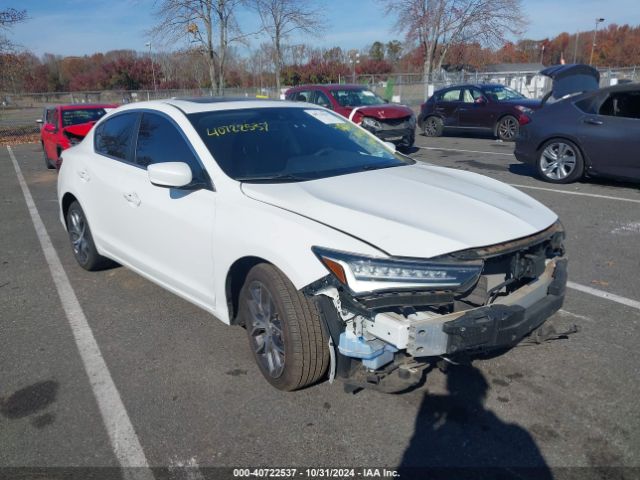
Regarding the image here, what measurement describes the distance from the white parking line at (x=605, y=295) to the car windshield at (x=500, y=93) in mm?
11672

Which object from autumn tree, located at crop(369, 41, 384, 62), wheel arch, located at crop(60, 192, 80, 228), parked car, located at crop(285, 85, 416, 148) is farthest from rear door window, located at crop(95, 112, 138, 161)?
autumn tree, located at crop(369, 41, 384, 62)

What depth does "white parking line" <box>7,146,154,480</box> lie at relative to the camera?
2607 mm

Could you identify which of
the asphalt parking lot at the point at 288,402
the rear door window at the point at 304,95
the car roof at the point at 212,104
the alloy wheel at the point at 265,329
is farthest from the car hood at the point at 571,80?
the alloy wheel at the point at 265,329

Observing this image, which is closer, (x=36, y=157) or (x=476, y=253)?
(x=476, y=253)

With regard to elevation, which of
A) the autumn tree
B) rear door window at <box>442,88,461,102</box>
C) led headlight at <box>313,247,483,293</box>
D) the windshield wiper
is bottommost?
Result: led headlight at <box>313,247,483,293</box>

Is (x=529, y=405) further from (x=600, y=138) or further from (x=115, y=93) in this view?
(x=115, y=93)

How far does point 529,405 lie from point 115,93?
47.3 m

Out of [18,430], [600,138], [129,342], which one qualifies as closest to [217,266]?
[129,342]

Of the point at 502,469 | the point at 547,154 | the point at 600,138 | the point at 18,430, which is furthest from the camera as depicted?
the point at 547,154

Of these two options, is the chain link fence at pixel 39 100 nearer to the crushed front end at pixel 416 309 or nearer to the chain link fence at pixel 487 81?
the chain link fence at pixel 487 81

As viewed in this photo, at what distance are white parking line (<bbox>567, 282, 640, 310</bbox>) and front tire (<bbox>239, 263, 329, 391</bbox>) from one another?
8.63ft

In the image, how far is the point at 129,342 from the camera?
3.82 m

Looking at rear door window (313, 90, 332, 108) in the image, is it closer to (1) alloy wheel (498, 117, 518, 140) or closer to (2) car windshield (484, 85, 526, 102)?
(2) car windshield (484, 85, 526, 102)

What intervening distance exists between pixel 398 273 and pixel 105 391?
6.44ft
